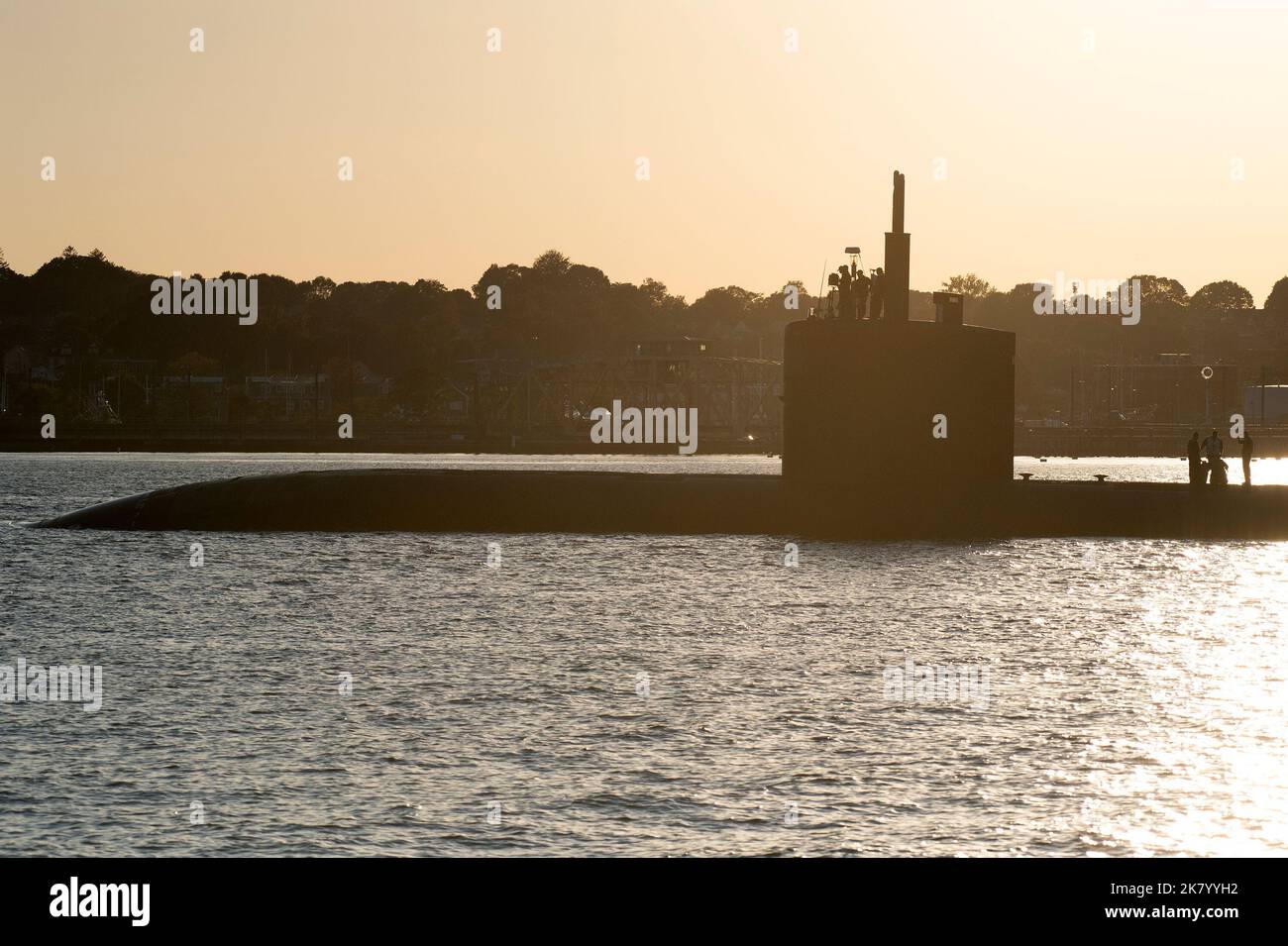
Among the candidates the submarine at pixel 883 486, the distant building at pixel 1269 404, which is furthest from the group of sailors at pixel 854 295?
the distant building at pixel 1269 404

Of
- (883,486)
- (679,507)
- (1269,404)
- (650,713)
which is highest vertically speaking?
(1269,404)

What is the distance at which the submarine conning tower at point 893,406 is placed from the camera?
108ft

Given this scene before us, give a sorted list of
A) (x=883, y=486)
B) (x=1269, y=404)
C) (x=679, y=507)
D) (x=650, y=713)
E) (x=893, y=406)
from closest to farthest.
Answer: (x=650, y=713) < (x=893, y=406) < (x=883, y=486) < (x=679, y=507) < (x=1269, y=404)

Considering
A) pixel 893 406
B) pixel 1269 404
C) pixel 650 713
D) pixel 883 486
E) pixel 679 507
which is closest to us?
pixel 650 713

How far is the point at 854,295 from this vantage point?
34.1 metres

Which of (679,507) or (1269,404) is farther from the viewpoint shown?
(1269,404)

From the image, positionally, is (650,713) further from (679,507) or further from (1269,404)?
(1269,404)

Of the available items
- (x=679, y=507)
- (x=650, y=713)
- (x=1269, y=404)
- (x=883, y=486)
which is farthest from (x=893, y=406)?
(x=1269, y=404)

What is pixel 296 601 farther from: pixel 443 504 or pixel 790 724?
pixel 790 724

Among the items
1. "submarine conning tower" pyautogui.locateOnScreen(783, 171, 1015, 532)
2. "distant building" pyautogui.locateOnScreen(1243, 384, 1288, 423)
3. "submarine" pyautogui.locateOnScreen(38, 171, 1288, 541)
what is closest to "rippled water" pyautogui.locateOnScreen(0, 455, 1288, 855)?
"submarine" pyautogui.locateOnScreen(38, 171, 1288, 541)

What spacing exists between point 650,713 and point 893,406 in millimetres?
16666

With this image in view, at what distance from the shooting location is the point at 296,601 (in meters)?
30.2

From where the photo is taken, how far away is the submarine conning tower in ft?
108
